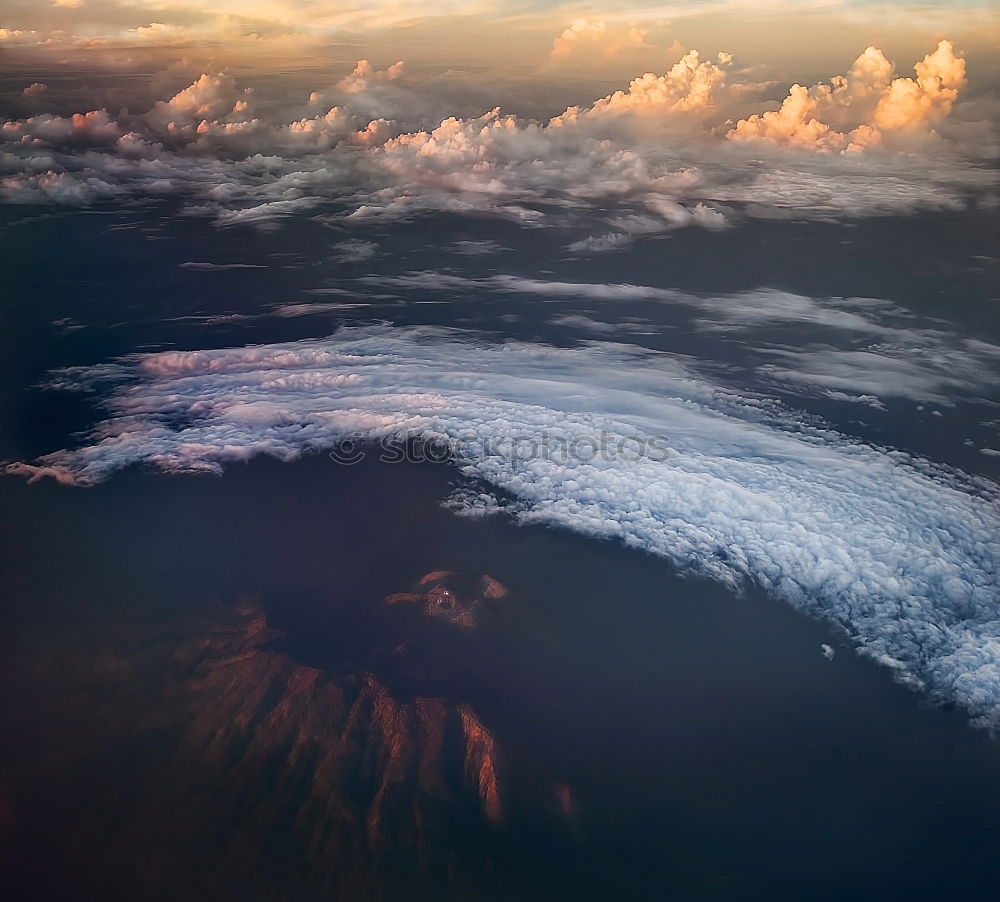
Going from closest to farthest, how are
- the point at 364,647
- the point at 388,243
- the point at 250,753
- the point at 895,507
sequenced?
the point at 250,753 → the point at 364,647 → the point at 895,507 → the point at 388,243

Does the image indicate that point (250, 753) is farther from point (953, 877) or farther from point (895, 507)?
point (895, 507)

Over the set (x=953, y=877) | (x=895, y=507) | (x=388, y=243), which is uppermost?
(x=953, y=877)

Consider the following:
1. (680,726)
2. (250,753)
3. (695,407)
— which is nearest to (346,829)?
(250,753)

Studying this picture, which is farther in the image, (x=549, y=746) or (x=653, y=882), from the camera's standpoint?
(x=549, y=746)

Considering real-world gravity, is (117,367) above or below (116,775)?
below

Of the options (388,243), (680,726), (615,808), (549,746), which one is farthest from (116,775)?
(388,243)

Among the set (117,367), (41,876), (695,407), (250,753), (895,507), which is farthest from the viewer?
(117,367)

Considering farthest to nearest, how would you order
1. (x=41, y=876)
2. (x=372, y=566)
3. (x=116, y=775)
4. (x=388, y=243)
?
1. (x=388, y=243)
2. (x=372, y=566)
3. (x=116, y=775)
4. (x=41, y=876)

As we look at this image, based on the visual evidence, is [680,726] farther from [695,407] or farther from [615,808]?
[695,407]

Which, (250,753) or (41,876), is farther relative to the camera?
(250,753)
